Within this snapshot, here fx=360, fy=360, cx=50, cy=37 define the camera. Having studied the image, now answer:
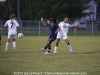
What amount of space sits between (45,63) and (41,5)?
164ft

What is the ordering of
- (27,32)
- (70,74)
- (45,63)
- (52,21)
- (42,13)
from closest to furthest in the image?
(70,74)
(45,63)
(52,21)
(27,32)
(42,13)

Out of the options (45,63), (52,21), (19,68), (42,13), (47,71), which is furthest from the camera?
(42,13)

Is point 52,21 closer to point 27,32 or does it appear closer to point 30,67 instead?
point 30,67

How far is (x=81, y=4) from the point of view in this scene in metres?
64.1

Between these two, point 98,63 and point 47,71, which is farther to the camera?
point 98,63

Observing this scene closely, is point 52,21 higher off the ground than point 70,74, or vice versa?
point 52,21

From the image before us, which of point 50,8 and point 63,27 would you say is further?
point 50,8

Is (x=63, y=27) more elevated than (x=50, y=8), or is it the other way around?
(x=50, y=8)

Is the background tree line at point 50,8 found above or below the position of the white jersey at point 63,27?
above

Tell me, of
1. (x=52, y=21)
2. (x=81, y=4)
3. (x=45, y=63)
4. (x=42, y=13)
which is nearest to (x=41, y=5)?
(x=42, y=13)

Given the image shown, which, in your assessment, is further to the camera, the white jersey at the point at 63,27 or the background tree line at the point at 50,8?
the background tree line at the point at 50,8

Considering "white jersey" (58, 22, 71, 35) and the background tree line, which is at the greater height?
the background tree line

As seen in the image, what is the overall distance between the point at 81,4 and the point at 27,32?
594 inches

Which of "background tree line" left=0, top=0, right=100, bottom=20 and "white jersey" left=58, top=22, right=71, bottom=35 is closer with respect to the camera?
"white jersey" left=58, top=22, right=71, bottom=35
